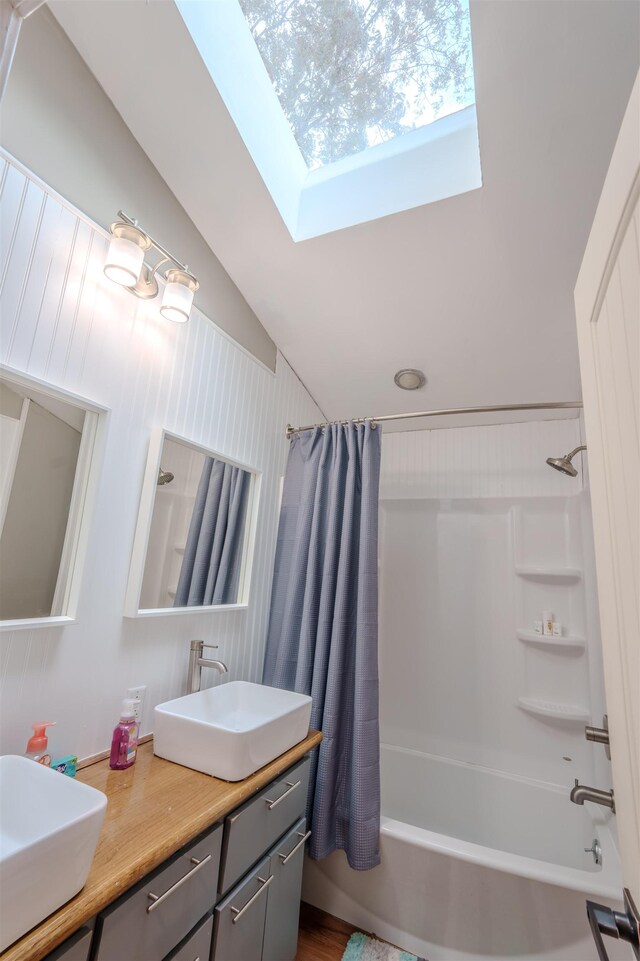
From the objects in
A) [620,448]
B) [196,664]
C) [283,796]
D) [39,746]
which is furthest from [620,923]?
[196,664]

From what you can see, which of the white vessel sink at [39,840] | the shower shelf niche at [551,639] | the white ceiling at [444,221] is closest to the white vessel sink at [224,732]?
the white vessel sink at [39,840]

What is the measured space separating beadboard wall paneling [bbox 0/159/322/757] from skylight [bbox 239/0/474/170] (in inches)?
34.0

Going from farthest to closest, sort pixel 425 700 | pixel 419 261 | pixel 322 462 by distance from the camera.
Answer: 1. pixel 425 700
2. pixel 322 462
3. pixel 419 261

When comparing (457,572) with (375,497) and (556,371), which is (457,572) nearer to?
(375,497)

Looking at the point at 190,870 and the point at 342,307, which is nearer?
the point at 190,870

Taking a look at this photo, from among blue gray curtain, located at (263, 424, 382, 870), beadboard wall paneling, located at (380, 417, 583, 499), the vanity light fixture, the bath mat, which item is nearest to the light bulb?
the vanity light fixture

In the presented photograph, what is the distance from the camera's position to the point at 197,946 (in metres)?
0.98

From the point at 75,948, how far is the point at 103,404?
3.99 feet

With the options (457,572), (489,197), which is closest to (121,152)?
(489,197)

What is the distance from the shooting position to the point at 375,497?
1901 mm

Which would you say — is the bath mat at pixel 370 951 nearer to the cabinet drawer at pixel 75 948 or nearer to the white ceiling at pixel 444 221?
the cabinet drawer at pixel 75 948

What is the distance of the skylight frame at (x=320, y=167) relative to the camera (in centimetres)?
135

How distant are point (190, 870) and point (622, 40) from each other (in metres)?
2.33

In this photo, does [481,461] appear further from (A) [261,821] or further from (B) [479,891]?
(A) [261,821]
